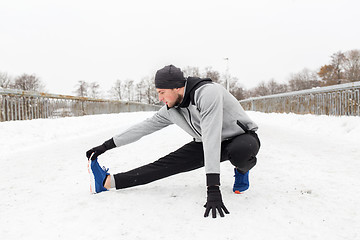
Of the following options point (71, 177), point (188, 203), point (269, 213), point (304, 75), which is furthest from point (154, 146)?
point (304, 75)

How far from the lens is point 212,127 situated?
2.06 m

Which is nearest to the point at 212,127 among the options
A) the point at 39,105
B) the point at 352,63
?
the point at 39,105

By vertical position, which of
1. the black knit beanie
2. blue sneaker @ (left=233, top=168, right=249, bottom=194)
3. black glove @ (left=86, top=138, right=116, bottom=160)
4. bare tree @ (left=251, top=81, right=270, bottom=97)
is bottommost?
blue sneaker @ (left=233, top=168, right=249, bottom=194)

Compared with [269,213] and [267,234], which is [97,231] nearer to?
[267,234]

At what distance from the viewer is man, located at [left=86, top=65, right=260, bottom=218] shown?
2.06 meters

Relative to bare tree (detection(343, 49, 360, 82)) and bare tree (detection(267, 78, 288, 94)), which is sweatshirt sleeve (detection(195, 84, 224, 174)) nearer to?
bare tree (detection(343, 49, 360, 82))

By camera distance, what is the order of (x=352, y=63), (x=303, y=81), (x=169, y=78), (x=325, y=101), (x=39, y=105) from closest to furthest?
(x=169, y=78) → (x=39, y=105) → (x=325, y=101) → (x=352, y=63) → (x=303, y=81)

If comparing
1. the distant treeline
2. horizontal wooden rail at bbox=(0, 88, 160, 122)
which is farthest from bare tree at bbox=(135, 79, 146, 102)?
horizontal wooden rail at bbox=(0, 88, 160, 122)

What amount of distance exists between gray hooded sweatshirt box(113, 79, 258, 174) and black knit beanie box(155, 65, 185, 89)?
9 cm

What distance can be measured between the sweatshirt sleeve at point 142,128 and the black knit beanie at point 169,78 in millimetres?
432

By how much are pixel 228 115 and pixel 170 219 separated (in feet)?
3.21

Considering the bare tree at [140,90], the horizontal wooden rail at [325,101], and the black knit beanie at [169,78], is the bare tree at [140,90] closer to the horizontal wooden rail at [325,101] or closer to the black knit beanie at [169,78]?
the horizontal wooden rail at [325,101]

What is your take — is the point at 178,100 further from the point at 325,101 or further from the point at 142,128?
the point at 325,101

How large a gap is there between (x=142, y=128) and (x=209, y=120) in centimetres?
89
